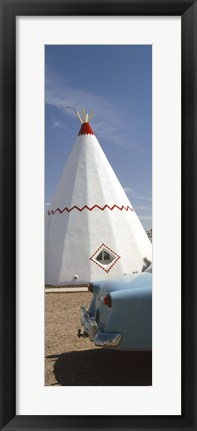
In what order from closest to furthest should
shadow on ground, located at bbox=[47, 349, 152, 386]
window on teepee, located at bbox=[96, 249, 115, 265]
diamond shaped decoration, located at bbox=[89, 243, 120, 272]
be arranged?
shadow on ground, located at bbox=[47, 349, 152, 386] < diamond shaped decoration, located at bbox=[89, 243, 120, 272] < window on teepee, located at bbox=[96, 249, 115, 265]

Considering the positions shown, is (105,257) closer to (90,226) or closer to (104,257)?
(104,257)

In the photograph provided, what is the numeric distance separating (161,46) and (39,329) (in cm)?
166

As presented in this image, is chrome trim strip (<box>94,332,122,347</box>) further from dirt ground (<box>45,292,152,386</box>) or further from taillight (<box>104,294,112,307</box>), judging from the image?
dirt ground (<box>45,292,152,386</box>)

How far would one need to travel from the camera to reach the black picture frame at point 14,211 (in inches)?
69.9

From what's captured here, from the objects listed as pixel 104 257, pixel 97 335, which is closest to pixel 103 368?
pixel 97 335

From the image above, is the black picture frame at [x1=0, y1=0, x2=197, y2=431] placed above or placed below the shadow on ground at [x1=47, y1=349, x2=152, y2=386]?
above

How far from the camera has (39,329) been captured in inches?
71.2

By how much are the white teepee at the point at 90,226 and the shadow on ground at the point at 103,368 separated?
4.99 meters

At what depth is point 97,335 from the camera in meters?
2.45

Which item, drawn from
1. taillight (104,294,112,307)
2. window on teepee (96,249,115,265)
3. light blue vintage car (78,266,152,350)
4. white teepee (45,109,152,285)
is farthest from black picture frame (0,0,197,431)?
window on teepee (96,249,115,265)

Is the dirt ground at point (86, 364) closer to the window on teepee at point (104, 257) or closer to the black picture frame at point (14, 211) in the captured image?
the black picture frame at point (14, 211)

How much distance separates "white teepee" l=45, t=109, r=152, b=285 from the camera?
8.34 meters

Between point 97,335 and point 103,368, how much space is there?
623 millimetres

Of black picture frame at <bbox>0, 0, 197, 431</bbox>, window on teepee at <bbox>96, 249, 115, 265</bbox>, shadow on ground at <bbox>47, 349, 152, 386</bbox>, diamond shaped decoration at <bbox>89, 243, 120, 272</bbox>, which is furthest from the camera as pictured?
window on teepee at <bbox>96, 249, 115, 265</bbox>
